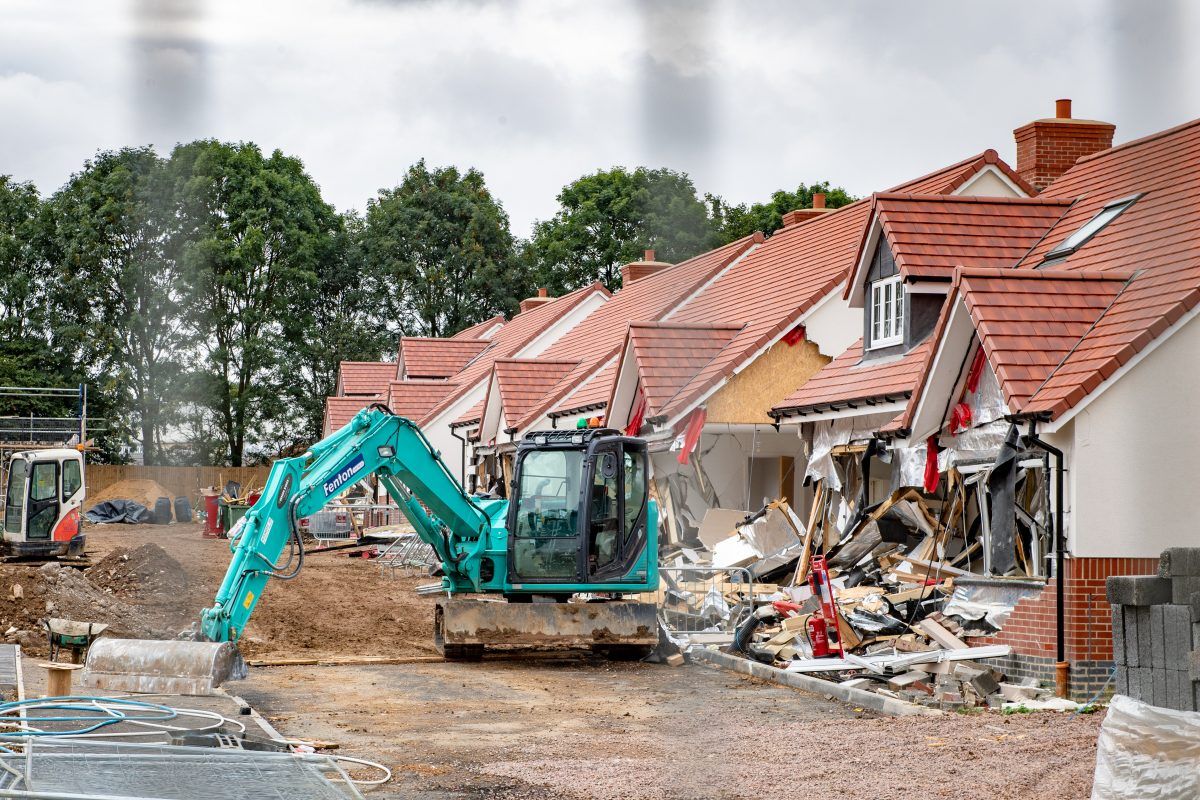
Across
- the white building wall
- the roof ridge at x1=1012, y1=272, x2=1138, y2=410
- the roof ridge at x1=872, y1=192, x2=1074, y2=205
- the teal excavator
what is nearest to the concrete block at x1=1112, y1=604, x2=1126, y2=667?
the white building wall

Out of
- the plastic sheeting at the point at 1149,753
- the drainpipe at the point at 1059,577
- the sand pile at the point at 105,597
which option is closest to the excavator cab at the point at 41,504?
the sand pile at the point at 105,597

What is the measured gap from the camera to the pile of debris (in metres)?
13.9

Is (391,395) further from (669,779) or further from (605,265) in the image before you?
(605,265)

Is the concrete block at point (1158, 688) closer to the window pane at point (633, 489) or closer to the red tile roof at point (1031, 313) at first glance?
the red tile roof at point (1031, 313)

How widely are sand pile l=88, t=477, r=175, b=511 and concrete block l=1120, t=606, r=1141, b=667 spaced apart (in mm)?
48237

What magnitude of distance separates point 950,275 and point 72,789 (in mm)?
14252

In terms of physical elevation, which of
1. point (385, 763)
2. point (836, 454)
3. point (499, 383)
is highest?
point (499, 383)

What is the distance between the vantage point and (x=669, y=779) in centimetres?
947

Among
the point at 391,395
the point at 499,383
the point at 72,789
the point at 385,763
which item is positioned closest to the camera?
the point at 72,789

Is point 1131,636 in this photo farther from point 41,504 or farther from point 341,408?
point 341,408

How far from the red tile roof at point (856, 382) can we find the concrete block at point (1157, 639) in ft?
23.2

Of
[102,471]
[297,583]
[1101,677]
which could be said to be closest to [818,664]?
[1101,677]

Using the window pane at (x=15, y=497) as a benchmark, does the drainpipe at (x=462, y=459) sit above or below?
above

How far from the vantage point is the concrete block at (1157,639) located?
10.2 meters
